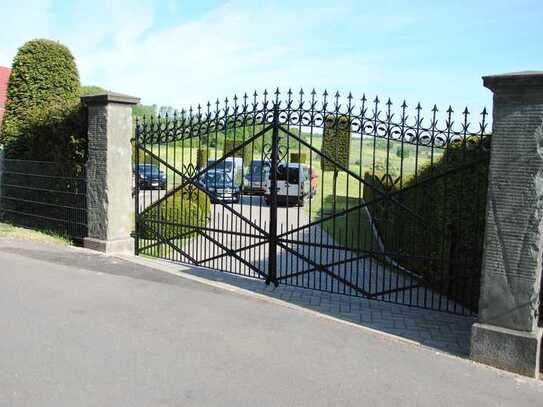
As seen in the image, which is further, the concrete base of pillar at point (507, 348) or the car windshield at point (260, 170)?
the car windshield at point (260, 170)

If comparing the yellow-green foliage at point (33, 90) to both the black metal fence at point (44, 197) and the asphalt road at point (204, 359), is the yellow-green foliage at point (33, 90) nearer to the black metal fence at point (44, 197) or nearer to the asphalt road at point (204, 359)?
the black metal fence at point (44, 197)

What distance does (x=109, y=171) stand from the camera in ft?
31.0

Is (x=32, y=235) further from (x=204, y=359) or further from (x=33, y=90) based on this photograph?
(x=204, y=359)

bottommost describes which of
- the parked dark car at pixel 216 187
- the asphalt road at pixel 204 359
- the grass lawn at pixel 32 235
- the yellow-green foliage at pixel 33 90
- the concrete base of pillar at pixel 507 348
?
the asphalt road at pixel 204 359

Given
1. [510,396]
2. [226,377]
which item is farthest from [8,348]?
[510,396]

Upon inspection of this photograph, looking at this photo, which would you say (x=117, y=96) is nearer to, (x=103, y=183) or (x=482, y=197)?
(x=103, y=183)

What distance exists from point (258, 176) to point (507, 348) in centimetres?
1317

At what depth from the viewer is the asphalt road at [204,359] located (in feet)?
14.1

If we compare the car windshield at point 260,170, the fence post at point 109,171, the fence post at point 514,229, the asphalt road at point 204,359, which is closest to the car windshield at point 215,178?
the car windshield at point 260,170

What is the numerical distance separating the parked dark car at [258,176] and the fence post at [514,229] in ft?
10.2

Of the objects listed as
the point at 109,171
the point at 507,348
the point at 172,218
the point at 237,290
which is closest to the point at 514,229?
the point at 507,348

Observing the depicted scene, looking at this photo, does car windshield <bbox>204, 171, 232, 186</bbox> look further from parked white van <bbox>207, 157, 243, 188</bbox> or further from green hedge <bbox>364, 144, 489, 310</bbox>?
green hedge <bbox>364, 144, 489, 310</bbox>

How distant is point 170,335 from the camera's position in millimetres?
5609

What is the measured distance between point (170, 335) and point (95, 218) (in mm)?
4831
